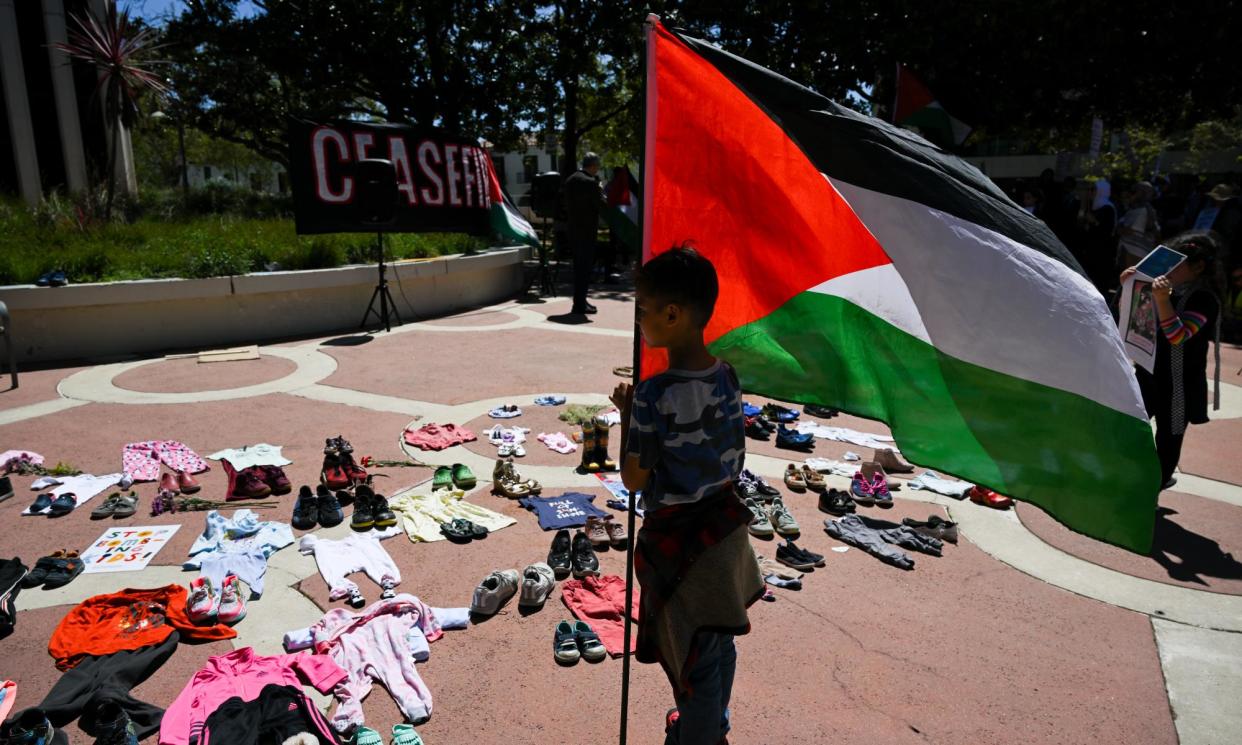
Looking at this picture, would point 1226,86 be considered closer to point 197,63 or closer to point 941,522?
point 941,522

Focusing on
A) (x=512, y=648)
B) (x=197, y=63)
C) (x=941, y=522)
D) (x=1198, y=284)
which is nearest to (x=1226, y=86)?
(x=1198, y=284)

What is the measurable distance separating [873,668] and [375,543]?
117 inches

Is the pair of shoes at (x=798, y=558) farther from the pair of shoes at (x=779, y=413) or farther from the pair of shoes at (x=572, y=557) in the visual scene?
the pair of shoes at (x=779, y=413)

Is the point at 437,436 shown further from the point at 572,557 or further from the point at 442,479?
the point at 572,557

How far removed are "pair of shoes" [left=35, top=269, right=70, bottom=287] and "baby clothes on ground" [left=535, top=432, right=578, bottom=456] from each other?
24.0 ft

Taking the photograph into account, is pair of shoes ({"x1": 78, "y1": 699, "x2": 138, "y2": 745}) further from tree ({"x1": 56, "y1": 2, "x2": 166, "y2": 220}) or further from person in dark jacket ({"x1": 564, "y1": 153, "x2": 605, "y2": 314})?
tree ({"x1": 56, "y1": 2, "x2": 166, "y2": 220})

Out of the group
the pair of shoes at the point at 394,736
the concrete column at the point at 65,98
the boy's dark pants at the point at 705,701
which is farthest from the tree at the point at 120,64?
the boy's dark pants at the point at 705,701

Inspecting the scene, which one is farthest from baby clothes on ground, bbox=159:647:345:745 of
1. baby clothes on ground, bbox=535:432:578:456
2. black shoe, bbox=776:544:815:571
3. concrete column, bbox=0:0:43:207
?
concrete column, bbox=0:0:43:207

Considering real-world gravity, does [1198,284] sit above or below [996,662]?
above

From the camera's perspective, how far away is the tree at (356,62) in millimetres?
20047

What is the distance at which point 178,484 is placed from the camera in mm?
5496

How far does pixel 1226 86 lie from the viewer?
16672 millimetres

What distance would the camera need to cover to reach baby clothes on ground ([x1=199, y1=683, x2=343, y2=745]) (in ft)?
9.18

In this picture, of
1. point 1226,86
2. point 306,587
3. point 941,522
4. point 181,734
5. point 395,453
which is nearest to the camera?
point 181,734
